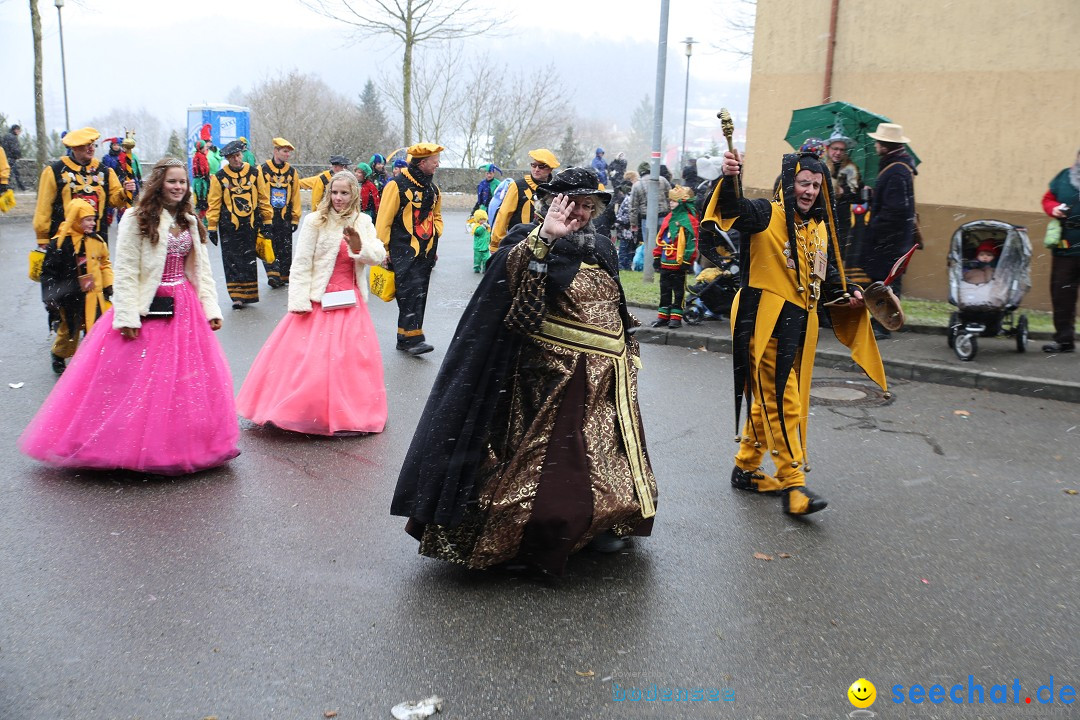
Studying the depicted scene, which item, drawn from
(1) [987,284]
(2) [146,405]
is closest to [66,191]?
(2) [146,405]

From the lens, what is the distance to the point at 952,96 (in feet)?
42.0

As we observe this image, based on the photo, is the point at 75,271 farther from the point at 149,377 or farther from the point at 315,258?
the point at 149,377

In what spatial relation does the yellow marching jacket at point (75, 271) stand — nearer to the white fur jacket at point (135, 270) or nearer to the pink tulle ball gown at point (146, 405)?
the pink tulle ball gown at point (146, 405)

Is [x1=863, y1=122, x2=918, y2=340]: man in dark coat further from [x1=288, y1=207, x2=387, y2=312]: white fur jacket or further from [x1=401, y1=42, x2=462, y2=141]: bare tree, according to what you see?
[x1=401, y1=42, x2=462, y2=141]: bare tree

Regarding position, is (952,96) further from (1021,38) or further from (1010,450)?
(1010,450)

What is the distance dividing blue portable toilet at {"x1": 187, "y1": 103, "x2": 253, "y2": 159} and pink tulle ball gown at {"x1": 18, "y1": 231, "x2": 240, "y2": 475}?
1308 inches

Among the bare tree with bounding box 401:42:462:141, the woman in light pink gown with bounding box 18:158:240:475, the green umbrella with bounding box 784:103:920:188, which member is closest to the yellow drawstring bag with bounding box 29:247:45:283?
the woman in light pink gown with bounding box 18:158:240:475

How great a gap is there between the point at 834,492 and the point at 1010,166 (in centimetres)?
824

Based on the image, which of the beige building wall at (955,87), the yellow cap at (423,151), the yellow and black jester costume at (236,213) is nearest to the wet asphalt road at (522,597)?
the yellow cap at (423,151)

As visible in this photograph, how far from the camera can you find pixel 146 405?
5.96m

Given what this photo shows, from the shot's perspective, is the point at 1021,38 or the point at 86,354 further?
the point at 1021,38

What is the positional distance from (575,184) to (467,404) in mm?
1115

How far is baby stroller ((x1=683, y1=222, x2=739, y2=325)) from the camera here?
1162 centimetres

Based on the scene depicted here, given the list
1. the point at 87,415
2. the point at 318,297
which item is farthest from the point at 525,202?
the point at 87,415
